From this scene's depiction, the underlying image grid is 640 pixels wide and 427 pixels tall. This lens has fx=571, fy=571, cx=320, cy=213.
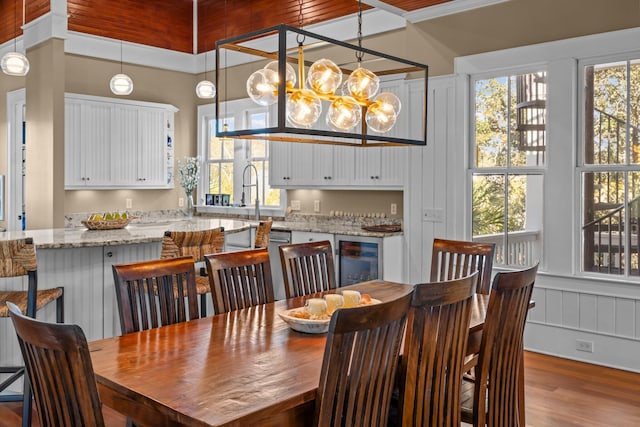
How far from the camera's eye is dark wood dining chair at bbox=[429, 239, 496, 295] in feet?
11.3

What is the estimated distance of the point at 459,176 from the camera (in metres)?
5.13

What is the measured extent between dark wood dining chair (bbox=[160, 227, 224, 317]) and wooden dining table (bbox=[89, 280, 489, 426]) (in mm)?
1115

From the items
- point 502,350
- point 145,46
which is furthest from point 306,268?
point 145,46

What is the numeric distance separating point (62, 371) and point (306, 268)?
6.69 feet

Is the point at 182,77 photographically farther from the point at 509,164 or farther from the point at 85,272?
the point at 509,164

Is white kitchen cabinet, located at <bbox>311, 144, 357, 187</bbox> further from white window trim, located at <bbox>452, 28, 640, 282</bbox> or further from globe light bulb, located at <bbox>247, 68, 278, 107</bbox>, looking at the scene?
globe light bulb, located at <bbox>247, 68, 278, 107</bbox>

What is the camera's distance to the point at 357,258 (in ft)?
17.9

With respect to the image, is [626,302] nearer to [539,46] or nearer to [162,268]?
[539,46]

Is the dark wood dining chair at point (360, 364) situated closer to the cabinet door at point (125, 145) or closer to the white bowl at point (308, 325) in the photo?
the white bowl at point (308, 325)

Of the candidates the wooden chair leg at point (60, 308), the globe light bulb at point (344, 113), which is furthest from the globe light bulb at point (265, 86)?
the wooden chair leg at point (60, 308)

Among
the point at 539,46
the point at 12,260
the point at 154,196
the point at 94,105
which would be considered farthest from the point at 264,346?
the point at 154,196

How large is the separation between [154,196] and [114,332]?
3.85m

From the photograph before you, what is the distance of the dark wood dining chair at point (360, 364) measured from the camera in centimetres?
159

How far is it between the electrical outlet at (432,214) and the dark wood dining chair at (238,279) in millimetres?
2518
